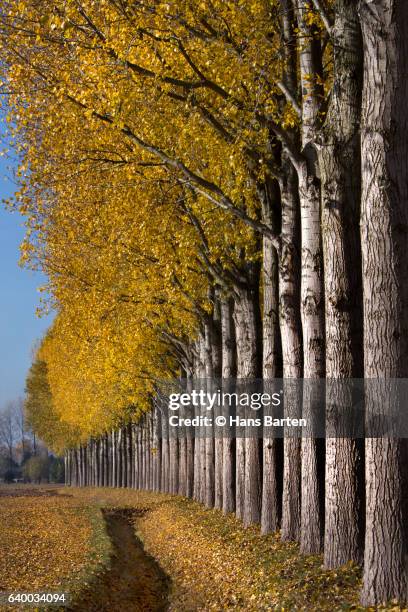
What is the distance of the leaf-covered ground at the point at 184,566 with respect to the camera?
33.9ft

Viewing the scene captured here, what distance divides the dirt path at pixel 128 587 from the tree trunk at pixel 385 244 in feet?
17.3

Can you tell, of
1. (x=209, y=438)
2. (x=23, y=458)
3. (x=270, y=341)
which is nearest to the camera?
(x=270, y=341)

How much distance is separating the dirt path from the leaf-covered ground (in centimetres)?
3

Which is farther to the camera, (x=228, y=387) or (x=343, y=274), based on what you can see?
(x=228, y=387)

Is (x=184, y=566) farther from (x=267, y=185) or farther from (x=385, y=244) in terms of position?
(x=385, y=244)

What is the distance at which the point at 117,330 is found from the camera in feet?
87.9

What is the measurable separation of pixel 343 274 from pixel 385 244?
5.79 ft

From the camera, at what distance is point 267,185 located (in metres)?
16.0

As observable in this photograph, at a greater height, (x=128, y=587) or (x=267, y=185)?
(x=267, y=185)

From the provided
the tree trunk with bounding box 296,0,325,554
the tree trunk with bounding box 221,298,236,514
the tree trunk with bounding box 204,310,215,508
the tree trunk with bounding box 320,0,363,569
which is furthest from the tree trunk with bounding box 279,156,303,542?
the tree trunk with bounding box 204,310,215,508

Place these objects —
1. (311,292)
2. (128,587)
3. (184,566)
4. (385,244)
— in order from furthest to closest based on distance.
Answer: (184,566), (128,587), (311,292), (385,244)

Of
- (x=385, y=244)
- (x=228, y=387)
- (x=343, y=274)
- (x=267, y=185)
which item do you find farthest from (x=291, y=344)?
(x=228, y=387)

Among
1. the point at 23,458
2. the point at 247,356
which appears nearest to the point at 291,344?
the point at 247,356

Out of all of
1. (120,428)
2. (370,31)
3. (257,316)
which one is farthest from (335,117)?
(120,428)
